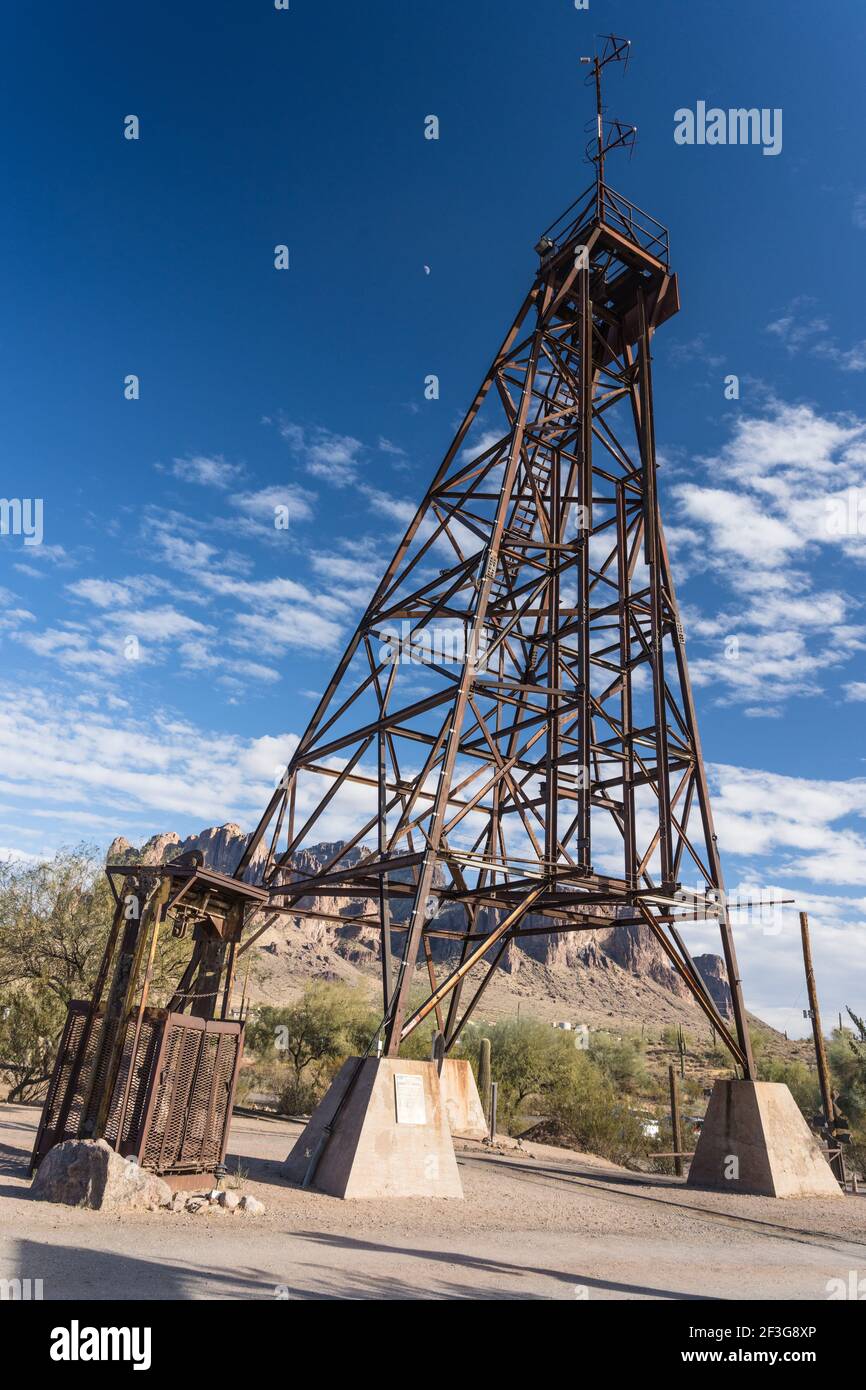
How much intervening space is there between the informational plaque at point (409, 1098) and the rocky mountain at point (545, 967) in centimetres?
5489

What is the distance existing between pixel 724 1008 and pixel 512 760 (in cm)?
11440

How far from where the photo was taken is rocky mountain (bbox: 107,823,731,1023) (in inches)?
3071

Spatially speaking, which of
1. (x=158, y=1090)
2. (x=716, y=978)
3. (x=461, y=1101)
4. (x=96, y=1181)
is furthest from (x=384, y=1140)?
(x=716, y=978)

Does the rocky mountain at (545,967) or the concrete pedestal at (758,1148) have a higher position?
the rocky mountain at (545,967)

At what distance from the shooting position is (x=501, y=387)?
16719 millimetres

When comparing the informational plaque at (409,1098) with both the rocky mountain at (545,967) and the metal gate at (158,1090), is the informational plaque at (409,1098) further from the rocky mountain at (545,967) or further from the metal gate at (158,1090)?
the rocky mountain at (545,967)

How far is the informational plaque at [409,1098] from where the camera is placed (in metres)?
10.8

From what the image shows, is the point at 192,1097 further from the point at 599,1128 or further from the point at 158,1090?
the point at 599,1128

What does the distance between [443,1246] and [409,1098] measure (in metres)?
3.06

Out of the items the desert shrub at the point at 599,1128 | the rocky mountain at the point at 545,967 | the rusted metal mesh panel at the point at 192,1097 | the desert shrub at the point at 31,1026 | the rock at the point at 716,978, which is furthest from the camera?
the rock at the point at 716,978

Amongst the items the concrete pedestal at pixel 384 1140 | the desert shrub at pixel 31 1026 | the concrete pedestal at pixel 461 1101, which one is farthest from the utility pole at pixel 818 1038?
the desert shrub at pixel 31 1026

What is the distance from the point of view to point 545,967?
93812mm
